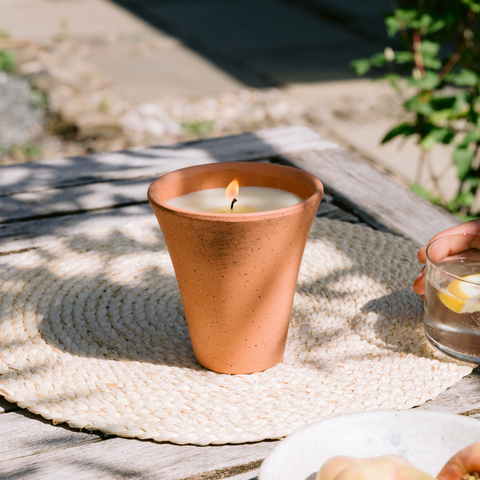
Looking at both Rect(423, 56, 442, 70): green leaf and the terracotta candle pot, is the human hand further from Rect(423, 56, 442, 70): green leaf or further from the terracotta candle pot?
Rect(423, 56, 442, 70): green leaf

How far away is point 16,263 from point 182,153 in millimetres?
608

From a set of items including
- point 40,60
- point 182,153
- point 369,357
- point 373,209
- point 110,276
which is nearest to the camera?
point 369,357

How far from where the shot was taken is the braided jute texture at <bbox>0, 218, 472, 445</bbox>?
70 centimetres

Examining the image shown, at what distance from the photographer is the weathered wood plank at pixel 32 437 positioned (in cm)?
66

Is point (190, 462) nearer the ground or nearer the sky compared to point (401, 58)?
nearer the ground

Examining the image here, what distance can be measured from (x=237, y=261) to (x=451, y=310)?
0.28 meters

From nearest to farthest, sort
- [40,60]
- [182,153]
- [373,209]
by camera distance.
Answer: [373,209]
[182,153]
[40,60]

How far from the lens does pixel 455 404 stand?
719mm

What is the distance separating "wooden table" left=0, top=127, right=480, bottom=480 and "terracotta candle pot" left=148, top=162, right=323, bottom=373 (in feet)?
0.47

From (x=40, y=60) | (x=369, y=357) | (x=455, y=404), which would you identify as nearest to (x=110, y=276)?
(x=369, y=357)

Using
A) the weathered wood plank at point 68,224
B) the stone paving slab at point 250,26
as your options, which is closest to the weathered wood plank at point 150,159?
the weathered wood plank at point 68,224

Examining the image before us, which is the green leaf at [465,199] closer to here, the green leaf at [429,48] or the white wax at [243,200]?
the green leaf at [429,48]

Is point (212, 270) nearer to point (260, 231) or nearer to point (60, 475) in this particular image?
point (260, 231)

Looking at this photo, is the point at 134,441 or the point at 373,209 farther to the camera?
the point at 373,209
